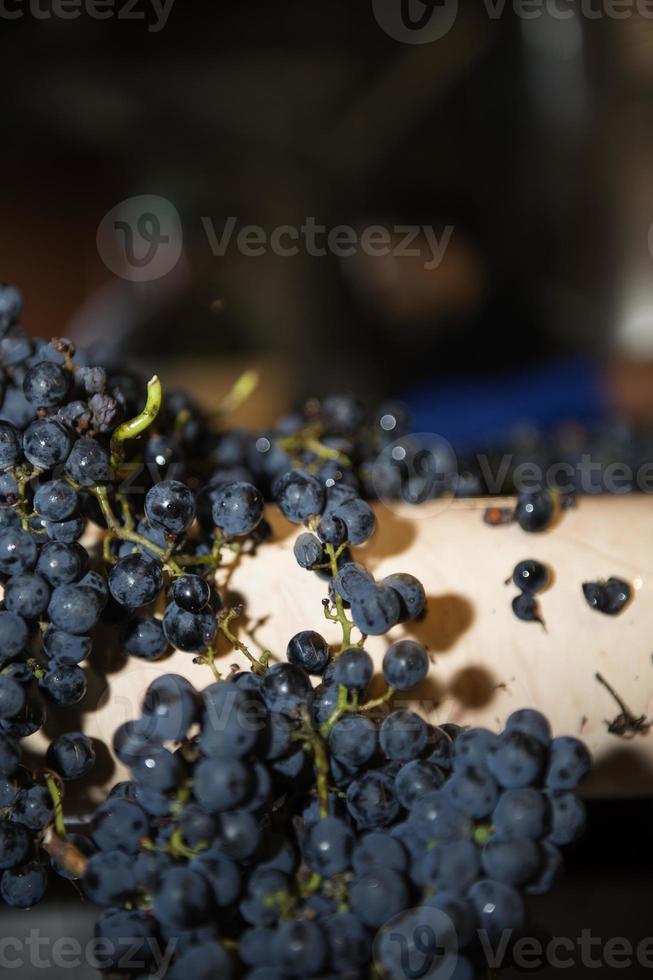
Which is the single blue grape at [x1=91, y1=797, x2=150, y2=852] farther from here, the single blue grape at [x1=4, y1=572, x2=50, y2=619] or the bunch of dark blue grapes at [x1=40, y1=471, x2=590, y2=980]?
the single blue grape at [x1=4, y1=572, x2=50, y2=619]

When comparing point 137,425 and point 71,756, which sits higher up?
point 137,425

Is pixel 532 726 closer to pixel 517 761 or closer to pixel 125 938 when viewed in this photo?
pixel 517 761

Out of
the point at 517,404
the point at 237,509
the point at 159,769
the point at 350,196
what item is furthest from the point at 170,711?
the point at 350,196

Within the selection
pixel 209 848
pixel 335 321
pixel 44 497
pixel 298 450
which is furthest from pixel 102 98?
pixel 209 848

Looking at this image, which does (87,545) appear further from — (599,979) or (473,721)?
(599,979)

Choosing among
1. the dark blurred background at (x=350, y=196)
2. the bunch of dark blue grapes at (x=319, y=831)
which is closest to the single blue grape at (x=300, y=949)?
the bunch of dark blue grapes at (x=319, y=831)

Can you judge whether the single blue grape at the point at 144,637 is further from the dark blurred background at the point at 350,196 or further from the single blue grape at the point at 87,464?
the dark blurred background at the point at 350,196

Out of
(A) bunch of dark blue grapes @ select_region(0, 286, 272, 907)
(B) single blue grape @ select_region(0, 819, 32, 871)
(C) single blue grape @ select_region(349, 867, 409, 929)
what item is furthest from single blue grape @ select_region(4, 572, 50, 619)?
(C) single blue grape @ select_region(349, 867, 409, 929)
